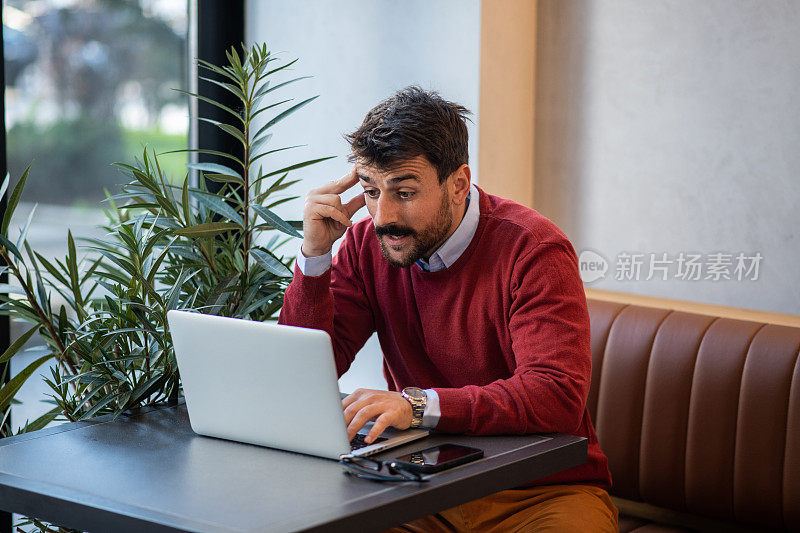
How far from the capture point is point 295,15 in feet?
9.91

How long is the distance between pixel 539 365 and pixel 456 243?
0.37m

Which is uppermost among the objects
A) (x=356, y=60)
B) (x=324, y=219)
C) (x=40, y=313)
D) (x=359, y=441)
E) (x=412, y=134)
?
(x=356, y=60)

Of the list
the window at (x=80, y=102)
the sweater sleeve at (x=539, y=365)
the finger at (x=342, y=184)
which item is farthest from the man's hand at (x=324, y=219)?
the window at (x=80, y=102)

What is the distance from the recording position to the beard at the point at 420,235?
1.85 metres

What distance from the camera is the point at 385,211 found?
182cm

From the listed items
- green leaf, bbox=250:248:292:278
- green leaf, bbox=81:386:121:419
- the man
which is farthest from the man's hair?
green leaf, bbox=81:386:121:419

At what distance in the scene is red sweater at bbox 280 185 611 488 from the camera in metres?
1.58

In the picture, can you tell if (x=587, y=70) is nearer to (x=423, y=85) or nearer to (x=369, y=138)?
(x=423, y=85)

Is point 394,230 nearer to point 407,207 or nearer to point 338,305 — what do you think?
point 407,207

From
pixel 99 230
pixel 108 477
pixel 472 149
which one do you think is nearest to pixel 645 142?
pixel 472 149

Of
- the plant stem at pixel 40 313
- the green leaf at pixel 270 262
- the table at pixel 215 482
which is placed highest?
the green leaf at pixel 270 262

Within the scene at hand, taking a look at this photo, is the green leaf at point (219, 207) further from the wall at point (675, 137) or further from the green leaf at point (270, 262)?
the wall at point (675, 137)

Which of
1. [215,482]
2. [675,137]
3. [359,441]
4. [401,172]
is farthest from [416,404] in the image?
[675,137]

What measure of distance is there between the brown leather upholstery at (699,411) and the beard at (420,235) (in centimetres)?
69
